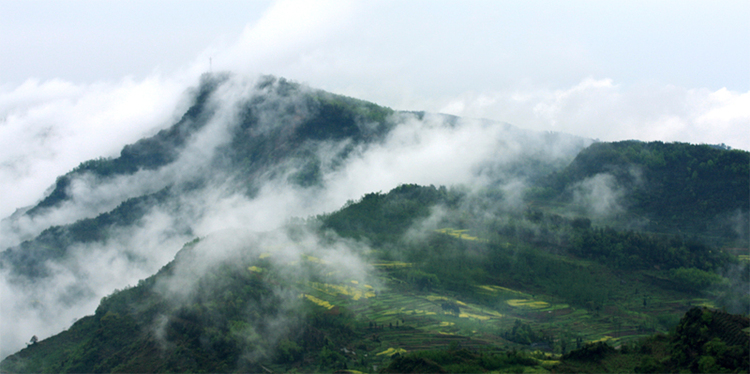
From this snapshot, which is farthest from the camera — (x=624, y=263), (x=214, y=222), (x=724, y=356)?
(x=214, y=222)

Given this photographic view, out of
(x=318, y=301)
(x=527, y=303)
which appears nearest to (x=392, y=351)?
(x=318, y=301)

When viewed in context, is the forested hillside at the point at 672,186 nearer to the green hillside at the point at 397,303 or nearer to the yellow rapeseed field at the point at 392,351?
the green hillside at the point at 397,303

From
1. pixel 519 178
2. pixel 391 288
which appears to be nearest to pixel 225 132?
pixel 519 178

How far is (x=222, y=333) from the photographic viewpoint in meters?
60.7

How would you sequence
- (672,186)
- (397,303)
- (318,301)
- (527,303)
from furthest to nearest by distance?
(672,186)
(527,303)
(397,303)
(318,301)

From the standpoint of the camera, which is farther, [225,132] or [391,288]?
[225,132]

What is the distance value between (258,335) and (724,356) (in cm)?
4519

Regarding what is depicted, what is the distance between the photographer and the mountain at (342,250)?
207ft

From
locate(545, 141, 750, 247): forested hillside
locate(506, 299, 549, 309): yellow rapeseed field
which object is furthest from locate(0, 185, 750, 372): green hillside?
locate(545, 141, 750, 247): forested hillside

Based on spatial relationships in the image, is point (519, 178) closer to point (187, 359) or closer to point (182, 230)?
point (182, 230)

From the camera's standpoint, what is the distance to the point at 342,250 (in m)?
88.1

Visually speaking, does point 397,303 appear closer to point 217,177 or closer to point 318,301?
point 318,301

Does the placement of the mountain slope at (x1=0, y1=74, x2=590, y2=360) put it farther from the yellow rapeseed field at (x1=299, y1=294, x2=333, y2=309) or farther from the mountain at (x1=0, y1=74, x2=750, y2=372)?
the yellow rapeseed field at (x1=299, y1=294, x2=333, y2=309)

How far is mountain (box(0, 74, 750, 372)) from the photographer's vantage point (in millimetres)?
63219
